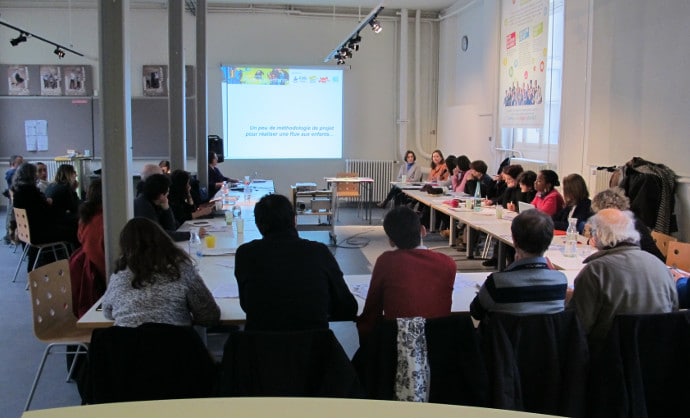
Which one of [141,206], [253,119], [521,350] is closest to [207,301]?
[521,350]

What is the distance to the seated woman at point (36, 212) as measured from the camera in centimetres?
607

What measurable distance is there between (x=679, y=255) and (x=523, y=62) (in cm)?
541

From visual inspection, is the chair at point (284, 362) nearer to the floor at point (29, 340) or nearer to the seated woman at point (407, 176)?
the floor at point (29, 340)

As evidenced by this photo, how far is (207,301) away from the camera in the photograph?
2684mm

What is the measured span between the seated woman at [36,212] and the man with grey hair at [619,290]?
5251mm

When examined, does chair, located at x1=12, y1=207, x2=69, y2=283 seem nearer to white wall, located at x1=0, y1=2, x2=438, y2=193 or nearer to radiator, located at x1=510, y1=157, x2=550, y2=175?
white wall, located at x1=0, y1=2, x2=438, y2=193

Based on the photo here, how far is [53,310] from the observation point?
11.2 ft

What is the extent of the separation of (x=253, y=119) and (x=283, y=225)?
9.23 metres

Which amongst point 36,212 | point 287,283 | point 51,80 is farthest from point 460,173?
Result: point 51,80

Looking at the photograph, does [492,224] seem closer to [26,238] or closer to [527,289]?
[527,289]

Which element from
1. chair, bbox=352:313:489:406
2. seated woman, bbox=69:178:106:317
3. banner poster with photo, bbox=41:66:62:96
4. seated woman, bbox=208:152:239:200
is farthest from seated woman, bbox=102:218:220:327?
banner poster with photo, bbox=41:66:62:96

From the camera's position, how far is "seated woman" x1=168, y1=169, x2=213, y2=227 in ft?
18.4

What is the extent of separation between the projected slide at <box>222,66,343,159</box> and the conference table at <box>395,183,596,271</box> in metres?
3.00

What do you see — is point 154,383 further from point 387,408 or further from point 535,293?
point 535,293
